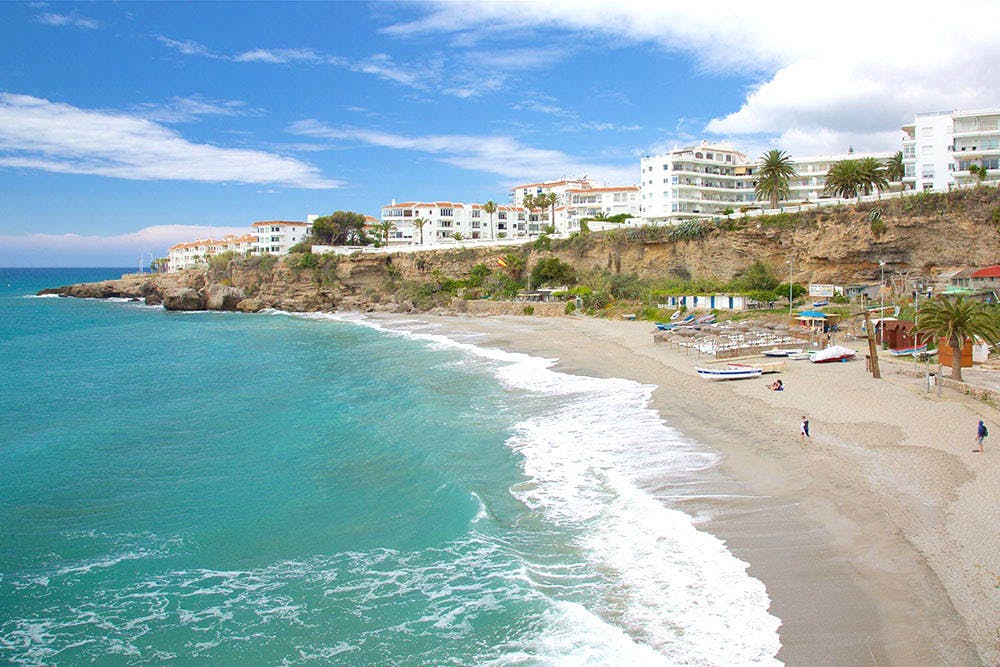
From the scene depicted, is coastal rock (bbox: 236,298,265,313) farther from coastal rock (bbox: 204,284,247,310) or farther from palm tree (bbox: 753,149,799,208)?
palm tree (bbox: 753,149,799,208)

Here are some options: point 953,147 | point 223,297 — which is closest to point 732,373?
point 953,147

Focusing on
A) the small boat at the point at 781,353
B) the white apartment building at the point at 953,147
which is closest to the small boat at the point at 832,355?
the small boat at the point at 781,353

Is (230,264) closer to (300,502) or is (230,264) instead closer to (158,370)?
(158,370)

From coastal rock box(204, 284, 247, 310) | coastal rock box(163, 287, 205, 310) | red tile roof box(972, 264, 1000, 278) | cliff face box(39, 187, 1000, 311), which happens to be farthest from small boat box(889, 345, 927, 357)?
coastal rock box(163, 287, 205, 310)

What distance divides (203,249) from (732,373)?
126256 mm

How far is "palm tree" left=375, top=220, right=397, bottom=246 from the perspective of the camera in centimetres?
9781

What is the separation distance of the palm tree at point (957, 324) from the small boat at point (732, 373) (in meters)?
6.75

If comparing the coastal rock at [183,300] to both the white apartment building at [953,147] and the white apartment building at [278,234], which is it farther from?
the white apartment building at [953,147]

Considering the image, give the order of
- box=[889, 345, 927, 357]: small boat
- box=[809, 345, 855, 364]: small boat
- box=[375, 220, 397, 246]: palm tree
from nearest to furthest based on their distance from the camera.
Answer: box=[889, 345, 927, 357]: small boat, box=[809, 345, 855, 364]: small boat, box=[375, 220, 397, 246]: palm tree

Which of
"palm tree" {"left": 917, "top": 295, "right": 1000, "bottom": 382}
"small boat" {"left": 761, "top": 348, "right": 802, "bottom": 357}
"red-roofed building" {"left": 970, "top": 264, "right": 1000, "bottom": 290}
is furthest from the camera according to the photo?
"red-roofed building" {"left": 970, "top": 264, "right": 1000, "bottom": 290}

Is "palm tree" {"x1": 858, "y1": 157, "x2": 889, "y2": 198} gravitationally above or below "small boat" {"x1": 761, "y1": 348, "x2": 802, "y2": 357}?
above

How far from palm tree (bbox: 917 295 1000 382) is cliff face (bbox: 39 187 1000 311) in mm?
30423

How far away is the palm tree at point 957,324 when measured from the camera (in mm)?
22156

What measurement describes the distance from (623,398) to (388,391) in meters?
10.8
